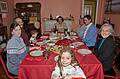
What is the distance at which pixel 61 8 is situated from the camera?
5211 mm

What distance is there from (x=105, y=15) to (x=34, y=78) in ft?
14.3

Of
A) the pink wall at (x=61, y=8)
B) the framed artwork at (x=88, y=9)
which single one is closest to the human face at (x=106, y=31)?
the pink wall at (x=61, y=8)

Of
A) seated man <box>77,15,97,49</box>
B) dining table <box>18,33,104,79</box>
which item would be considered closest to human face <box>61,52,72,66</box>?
dining table <box>18,33,104,79</box>

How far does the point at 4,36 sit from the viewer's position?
4.20m

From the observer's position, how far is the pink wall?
5164 millimetres

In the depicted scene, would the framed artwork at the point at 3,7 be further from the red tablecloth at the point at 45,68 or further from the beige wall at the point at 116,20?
the beige wall at the point at 116,20

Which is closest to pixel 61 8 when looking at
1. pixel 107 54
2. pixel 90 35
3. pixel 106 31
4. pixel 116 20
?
pixel 116 20

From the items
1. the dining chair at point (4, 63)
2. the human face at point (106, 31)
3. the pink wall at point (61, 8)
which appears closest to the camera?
the dining chair at point (4, 63)

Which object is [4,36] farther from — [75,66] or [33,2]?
[75,66]

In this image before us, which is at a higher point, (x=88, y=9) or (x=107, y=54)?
(x=88, y=9)

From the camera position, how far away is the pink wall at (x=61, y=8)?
5164 millimetres

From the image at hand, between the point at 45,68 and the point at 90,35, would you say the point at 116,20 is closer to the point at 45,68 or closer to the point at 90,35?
the point at 90,35

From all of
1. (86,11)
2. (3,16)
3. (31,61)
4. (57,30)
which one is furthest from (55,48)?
(86,11)

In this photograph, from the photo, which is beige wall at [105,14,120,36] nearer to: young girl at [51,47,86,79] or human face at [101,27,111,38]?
human face at [101,27,111,38]
